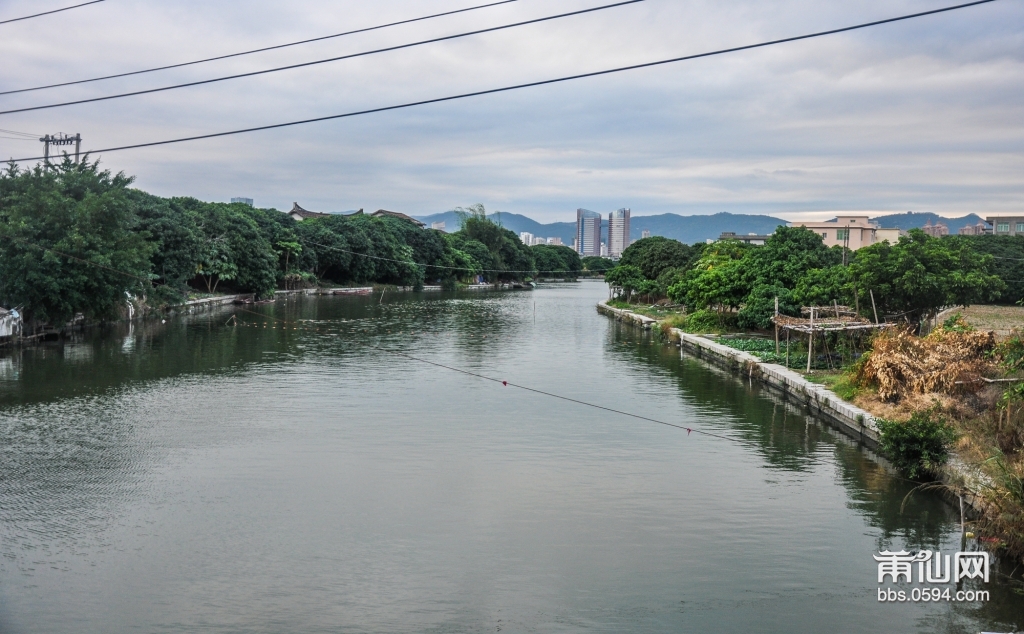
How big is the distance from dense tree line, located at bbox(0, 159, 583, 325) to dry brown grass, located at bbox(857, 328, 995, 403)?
2282 centimetres

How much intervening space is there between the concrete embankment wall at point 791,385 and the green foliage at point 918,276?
11.6 feet

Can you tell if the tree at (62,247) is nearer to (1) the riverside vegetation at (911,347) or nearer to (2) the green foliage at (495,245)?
(1) the riverside vegetation at (911,347)

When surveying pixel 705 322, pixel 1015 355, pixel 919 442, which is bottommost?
pixel 919 442

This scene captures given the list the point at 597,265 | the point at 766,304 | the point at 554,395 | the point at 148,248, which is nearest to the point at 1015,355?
the point at 554,395

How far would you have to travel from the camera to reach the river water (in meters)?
8.98

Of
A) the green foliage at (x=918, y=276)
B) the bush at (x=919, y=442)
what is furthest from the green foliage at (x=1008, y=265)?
the bush at (x=919, y=442)

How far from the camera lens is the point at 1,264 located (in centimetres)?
2781

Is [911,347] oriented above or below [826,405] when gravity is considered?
above

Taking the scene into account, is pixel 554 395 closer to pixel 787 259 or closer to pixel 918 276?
pixel 918 276

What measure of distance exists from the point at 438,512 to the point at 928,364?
33.1 feet

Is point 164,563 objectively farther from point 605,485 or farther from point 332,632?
point 605,485

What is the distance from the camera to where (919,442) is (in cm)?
1323

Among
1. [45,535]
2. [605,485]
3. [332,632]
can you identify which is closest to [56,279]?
[45,535]

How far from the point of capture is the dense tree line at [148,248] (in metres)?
28.7
